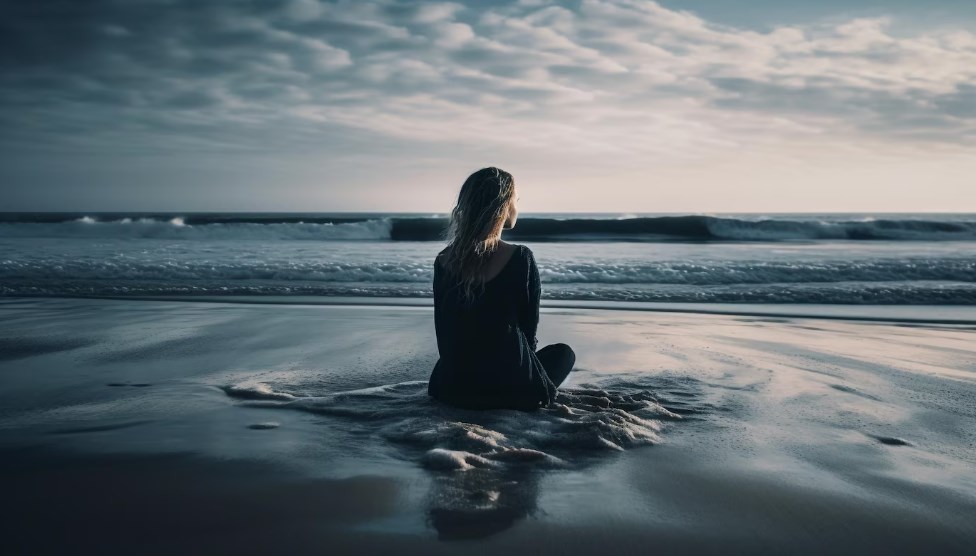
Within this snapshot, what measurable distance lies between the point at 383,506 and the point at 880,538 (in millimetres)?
1490

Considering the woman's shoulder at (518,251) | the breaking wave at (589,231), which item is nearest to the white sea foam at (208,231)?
the breaking wave at (589,231)

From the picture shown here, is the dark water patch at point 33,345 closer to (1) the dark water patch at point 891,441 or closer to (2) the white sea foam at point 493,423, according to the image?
(2) the white sea foam at point 493,423

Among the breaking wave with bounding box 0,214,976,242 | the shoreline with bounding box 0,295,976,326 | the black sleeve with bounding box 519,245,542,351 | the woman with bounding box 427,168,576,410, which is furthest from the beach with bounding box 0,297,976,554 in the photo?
the breaking wave with bounding box 0,214,976,242

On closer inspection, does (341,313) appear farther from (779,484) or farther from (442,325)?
(779,484)

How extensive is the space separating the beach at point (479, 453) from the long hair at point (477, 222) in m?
0.67

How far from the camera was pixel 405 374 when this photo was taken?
4.10 meters

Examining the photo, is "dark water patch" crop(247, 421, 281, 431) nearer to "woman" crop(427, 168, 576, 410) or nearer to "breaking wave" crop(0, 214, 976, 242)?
"woman" crop(427, 168, 576, 410)

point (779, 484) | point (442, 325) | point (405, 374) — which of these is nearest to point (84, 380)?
point (405, 374)

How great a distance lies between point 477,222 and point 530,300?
450 mm

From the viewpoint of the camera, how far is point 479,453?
8.38 feet

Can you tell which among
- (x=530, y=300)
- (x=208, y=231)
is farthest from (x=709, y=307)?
(x=208, y=231)

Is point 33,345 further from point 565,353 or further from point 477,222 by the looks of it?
point 565,353

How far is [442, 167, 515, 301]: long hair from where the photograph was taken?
2.89m

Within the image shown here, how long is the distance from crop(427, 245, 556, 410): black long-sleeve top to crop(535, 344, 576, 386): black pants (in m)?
0.19
